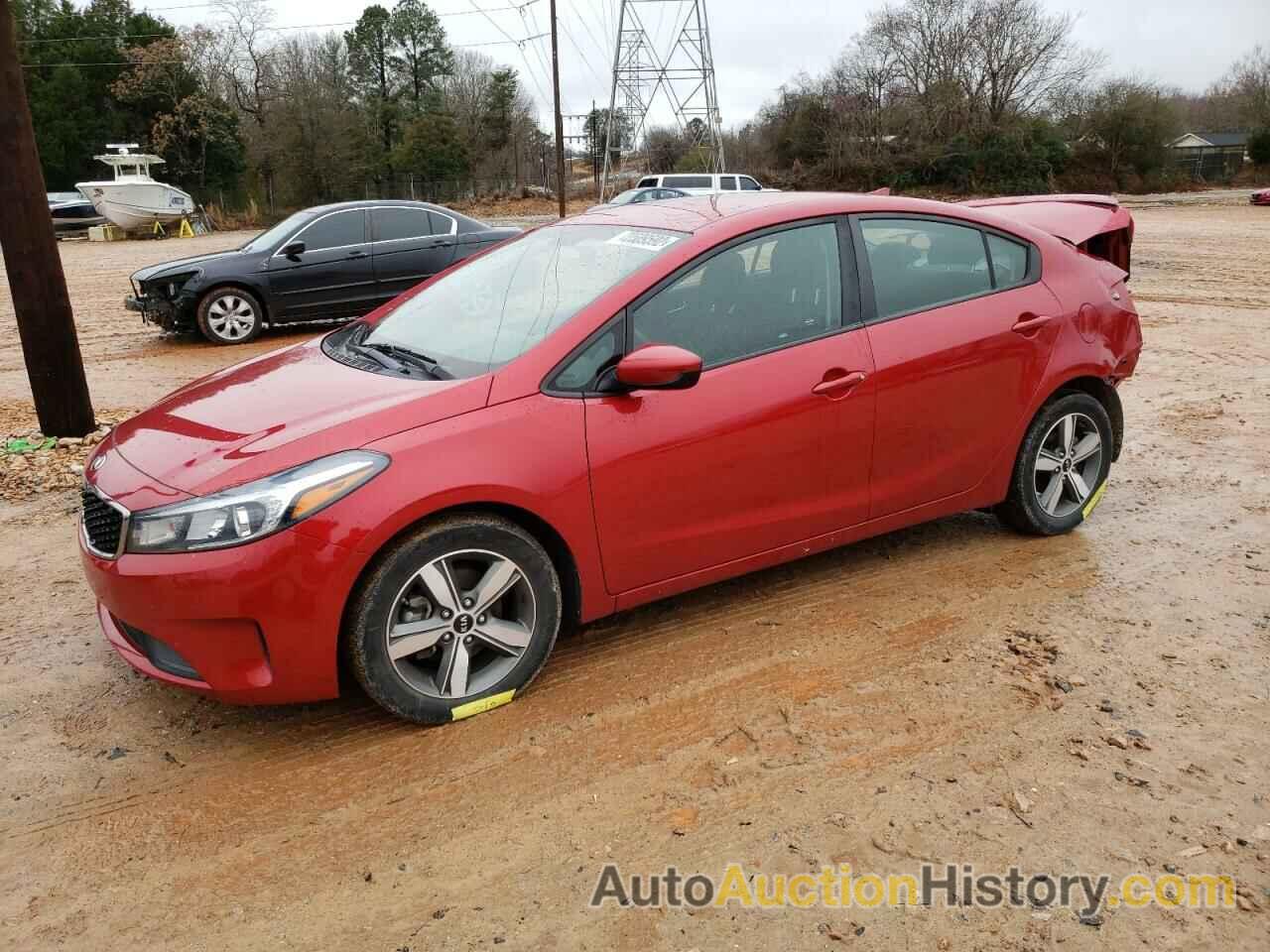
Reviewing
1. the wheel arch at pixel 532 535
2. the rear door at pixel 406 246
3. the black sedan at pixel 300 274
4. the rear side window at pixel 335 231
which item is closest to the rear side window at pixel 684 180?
the rear door at pixel 406 246

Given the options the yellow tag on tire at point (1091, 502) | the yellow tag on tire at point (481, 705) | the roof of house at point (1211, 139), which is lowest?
the yellow tag on tire at point (481, 705)

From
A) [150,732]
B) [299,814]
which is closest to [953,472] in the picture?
[299,814]

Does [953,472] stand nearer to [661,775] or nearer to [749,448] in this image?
[749,448]

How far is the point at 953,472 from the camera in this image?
4.34 meters

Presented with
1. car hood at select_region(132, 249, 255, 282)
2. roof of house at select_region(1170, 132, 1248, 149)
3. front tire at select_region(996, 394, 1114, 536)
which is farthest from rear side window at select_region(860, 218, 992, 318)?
roof of house at select_region(1170, 132, 1248, 149)

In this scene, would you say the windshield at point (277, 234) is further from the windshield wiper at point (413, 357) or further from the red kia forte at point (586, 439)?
the windshield wiper at point (413, 357)

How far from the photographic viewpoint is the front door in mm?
3482

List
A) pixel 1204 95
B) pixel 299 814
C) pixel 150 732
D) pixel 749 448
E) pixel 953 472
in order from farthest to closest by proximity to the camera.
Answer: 1. pixel 1204 95
2. pixel 953 472
3. pixel 749 448
4. pixel 150 732
5. pixel 299 814

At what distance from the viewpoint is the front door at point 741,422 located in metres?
3.48

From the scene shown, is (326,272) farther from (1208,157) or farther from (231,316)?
(1208,157)

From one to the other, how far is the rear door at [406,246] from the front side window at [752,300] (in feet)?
27.5

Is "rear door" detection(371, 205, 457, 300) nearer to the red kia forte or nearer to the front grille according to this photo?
the red kia forte

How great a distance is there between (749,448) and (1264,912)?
2050mm

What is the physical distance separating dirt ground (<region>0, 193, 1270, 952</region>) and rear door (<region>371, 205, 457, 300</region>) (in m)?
7.51
